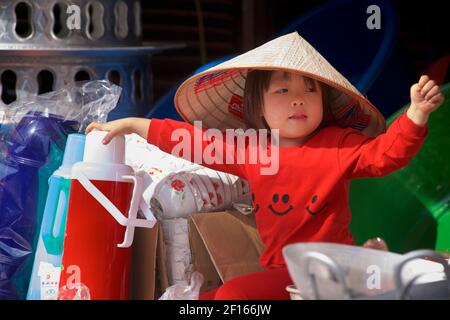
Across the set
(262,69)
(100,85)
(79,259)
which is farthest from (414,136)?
(100,85)

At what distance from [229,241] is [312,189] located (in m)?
0.31

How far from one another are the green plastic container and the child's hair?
27.1 inches

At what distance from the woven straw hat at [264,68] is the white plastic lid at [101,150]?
10.0 inches

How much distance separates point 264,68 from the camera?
2.03 metres

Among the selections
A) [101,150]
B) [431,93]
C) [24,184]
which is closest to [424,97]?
[431,93]

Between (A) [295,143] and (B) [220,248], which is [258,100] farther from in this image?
(B) [220,248]

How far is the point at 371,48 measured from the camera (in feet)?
A: 10.2

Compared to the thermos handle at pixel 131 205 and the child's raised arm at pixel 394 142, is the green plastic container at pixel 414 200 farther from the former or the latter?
the thermos handle at pixel 131 205

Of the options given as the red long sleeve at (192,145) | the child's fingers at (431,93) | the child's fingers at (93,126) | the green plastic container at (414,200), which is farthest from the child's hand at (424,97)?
the green plastic container at (414,200)

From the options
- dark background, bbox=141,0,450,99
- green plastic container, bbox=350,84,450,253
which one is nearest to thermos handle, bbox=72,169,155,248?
green plastic container, bbox=350,84,450,253

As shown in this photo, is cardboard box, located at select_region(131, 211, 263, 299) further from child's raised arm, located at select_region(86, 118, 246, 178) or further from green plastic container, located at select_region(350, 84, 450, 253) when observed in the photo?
green plastic container, located at select_region(350, 84, 450, 253)

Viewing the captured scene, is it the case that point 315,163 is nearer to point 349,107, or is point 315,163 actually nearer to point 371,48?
point 349,107
